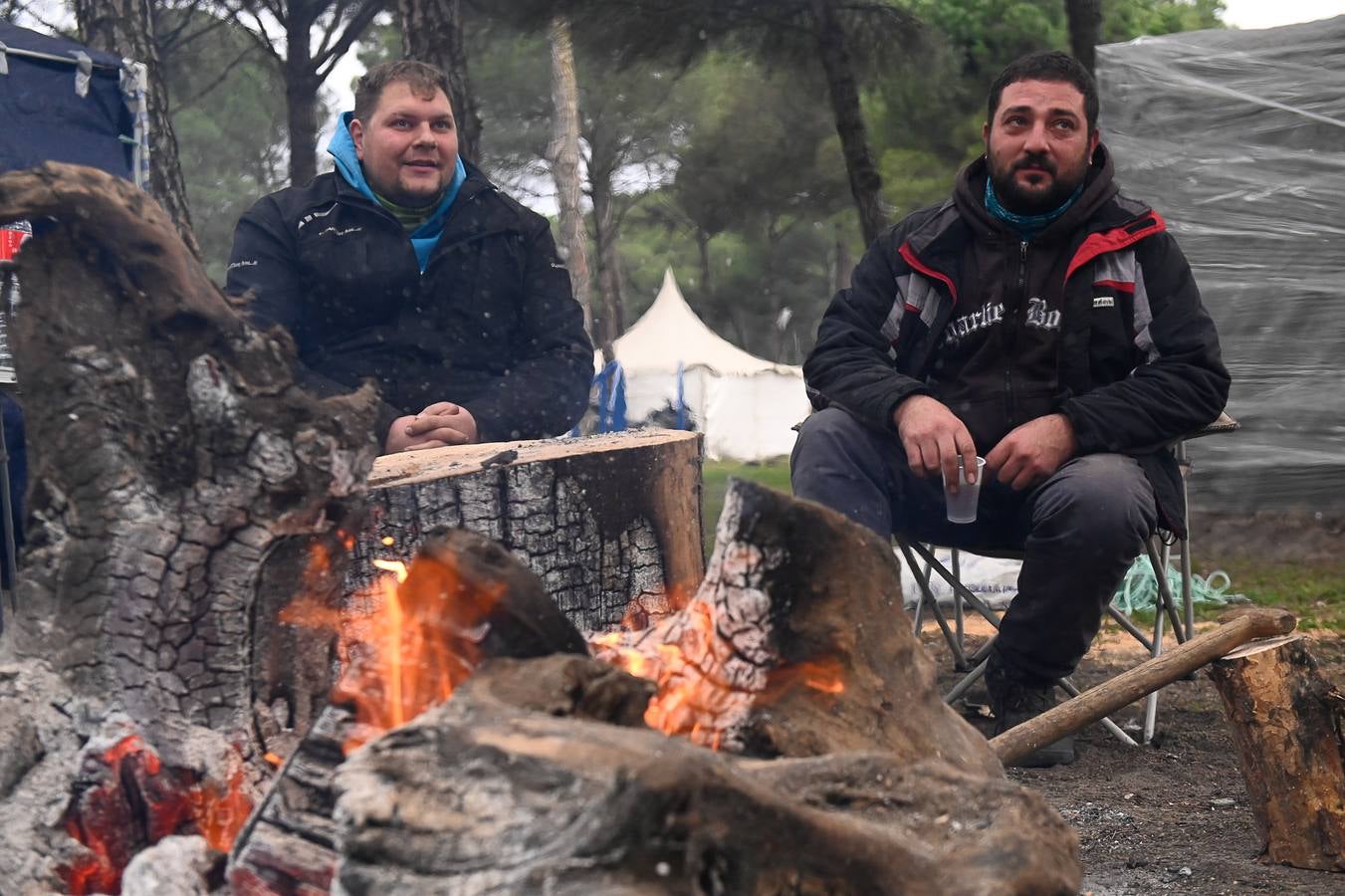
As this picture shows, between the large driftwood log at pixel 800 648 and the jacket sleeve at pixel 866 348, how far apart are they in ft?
4.18

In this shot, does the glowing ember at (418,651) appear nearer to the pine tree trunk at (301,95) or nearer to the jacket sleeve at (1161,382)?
the jacket sleeve at (1161,382)

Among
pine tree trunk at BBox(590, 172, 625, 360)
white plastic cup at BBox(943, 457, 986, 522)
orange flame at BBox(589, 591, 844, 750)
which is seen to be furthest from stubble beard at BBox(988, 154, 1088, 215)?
pine tree trunk at BBox(590, 172, 625, 360)

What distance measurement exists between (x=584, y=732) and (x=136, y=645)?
95 cm

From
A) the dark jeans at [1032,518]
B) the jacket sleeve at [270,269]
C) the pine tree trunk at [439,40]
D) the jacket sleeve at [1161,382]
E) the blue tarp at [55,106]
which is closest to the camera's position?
the dark jeans at [1032,518]

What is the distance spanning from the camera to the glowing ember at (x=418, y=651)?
172cm

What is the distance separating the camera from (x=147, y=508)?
1980 mm

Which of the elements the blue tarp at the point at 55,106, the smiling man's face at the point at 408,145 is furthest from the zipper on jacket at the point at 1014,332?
the blue tarp at the point at 55,106

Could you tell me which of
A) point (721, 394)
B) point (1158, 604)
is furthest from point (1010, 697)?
point (721, 394)

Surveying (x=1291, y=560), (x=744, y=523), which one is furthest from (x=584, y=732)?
(x=1291, y=560)

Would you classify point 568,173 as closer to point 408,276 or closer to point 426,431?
point 408,276

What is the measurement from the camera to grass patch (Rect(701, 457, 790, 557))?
30.1ft

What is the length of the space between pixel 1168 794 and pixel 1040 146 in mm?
1641

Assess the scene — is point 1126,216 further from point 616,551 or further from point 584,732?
point 584,732

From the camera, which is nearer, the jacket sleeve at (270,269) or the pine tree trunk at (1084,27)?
the jacket sleeve at (270,269)
